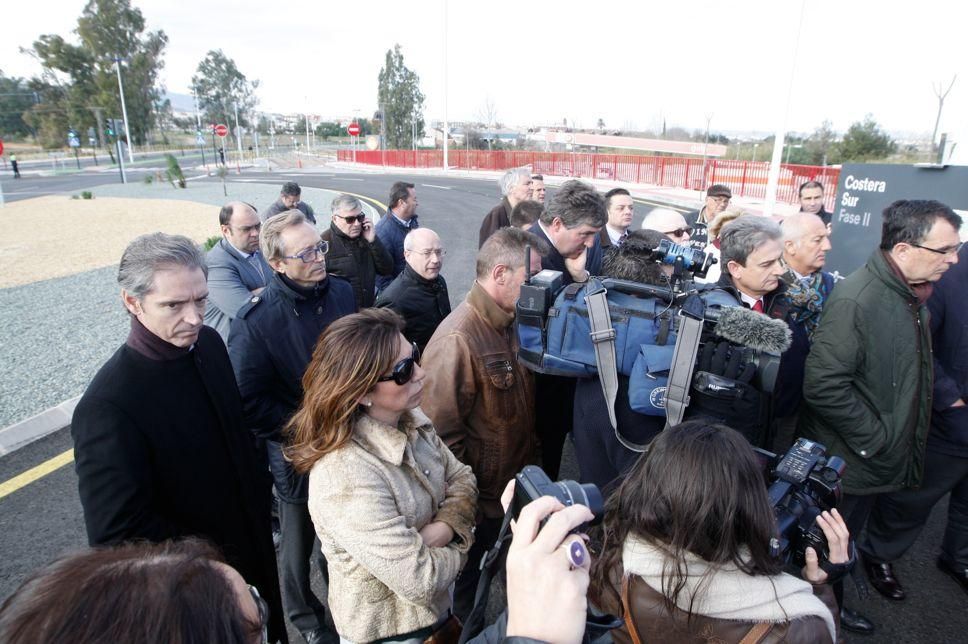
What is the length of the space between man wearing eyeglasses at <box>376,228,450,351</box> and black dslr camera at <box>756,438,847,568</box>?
2.30 m

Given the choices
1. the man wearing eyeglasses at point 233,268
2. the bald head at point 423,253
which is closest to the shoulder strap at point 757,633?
the bald head at point 423,253

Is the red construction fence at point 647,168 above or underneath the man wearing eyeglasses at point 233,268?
above

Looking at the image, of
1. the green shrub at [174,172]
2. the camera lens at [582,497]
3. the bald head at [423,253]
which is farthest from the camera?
the green shrub at [174,172]

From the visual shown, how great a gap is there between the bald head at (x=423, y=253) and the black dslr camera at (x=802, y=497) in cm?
239

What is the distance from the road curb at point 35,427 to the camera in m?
4.13

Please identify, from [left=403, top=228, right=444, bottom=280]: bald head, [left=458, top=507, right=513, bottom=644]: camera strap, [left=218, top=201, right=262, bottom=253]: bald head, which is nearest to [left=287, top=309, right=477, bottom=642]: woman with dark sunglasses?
[left=458, top=507, right=513, bottom=644]: camera strap

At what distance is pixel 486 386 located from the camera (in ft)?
7.83

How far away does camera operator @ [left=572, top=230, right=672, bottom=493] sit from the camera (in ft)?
7.04

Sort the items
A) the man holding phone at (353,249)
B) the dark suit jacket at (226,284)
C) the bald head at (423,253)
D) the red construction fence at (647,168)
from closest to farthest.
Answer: the bald head at (423,253), the dark suit jacket at (226,284), the man holding phone at (353,249), the red construction fence at (647,168)

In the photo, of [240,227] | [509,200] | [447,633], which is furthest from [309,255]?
[509,200]

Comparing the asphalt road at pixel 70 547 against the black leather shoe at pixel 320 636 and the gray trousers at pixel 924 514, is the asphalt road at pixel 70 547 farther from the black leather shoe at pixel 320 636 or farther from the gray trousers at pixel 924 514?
the black leather shoe at pixel 320 636

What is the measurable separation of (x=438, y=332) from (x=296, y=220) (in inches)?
44.4

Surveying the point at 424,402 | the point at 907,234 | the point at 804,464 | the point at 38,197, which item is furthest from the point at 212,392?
the point at 38,197

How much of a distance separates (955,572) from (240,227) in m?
4.98
